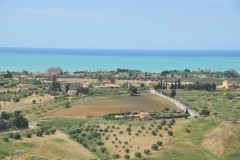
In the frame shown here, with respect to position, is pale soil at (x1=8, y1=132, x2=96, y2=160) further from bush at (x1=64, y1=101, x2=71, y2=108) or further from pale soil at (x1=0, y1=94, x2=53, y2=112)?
pale soil at (x1=0, y1=94, x2=53, y2=112)

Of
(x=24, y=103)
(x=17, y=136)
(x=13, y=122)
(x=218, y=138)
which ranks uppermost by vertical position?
(x=13, y=122)

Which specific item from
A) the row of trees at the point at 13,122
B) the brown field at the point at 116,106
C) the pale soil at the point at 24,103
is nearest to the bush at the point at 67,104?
the brown field at the point at 116,106

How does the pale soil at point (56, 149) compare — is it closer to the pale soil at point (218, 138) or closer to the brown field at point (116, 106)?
the pale soil at point (218, 138)

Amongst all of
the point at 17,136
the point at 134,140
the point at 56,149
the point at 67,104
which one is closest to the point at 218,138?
the point at 134,140

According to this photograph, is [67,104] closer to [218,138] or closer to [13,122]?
[13,122]

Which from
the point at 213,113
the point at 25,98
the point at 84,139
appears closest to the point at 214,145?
the point at 84,139

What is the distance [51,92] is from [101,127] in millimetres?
35209

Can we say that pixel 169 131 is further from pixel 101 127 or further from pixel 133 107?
pixel 133 107

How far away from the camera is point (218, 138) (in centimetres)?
4669

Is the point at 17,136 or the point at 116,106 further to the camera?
the point at 116,106

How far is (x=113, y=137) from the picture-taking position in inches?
1882

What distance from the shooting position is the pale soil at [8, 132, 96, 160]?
39656 millimetres

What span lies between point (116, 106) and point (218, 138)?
26089 millimetres

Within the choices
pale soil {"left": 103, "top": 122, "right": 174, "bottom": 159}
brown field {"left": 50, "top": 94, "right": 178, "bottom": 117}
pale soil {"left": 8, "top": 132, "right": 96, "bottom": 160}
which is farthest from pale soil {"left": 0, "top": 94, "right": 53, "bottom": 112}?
pale soil {"left": 103, "top": 122, "right": 174, "bottom": 159}
